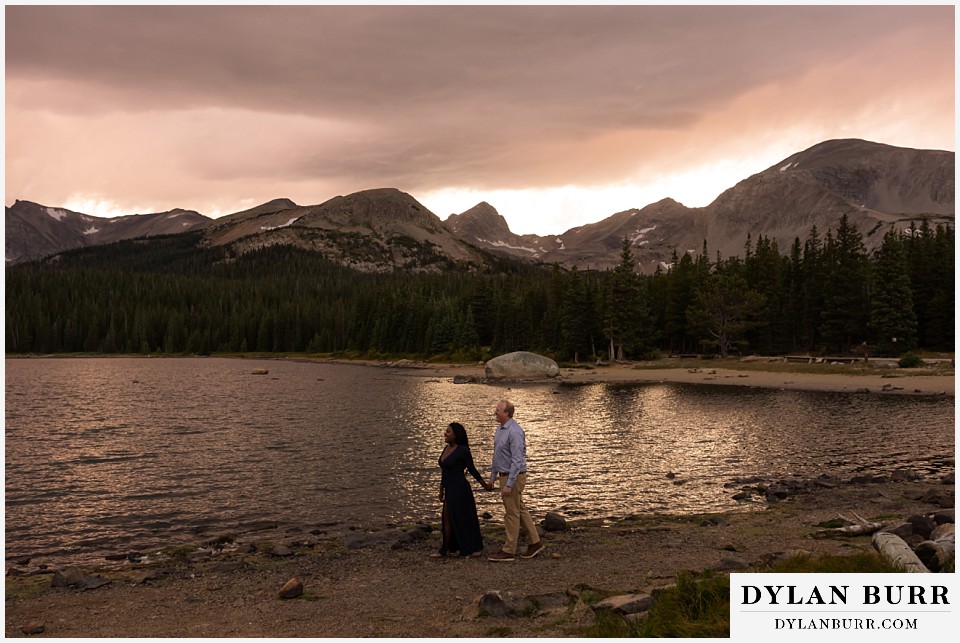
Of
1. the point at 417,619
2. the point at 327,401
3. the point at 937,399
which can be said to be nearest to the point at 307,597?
the point at 417,619

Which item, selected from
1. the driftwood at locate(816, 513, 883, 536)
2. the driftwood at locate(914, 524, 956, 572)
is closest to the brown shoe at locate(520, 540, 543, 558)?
the driftwood at locate(816, 513, 883, 536)

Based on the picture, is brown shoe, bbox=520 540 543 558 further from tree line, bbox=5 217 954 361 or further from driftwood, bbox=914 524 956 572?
tree line, bbox=5 217 954 361

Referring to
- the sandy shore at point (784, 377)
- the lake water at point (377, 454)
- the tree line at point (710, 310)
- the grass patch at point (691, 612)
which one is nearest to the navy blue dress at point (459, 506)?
the lake water at point (377, 454)

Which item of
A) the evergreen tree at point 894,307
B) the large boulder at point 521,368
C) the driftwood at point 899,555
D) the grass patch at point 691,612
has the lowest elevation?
the grass patch at point 691,612

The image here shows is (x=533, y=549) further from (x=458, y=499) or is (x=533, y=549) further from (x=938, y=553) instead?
(x=938, y=553)

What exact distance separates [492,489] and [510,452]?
0.93 meters

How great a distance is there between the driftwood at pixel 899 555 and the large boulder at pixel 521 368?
71.7 metres

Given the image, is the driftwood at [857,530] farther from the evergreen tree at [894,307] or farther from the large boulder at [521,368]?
the evergreen tree at [894,307]

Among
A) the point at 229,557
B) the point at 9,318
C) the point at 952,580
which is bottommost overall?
the point at 229,557

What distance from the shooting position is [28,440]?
3725cm

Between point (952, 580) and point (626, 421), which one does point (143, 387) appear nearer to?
point (626, 421)

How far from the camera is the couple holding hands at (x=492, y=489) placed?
14969mm

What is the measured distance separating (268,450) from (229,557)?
1718 cm

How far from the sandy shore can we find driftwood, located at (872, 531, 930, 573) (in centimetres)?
4960
